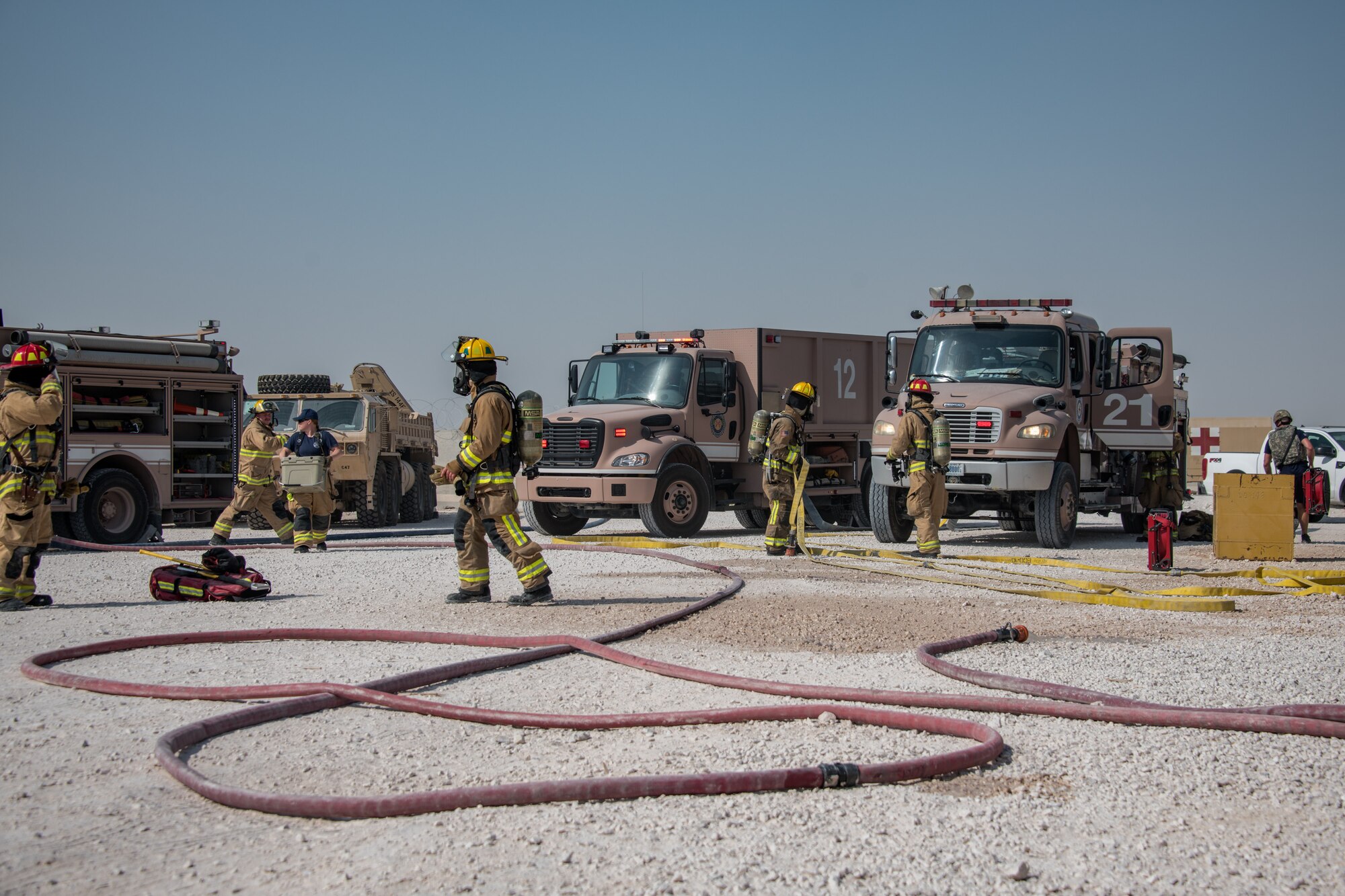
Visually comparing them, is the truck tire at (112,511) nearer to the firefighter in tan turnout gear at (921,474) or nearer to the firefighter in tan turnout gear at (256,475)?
the firefighter in tan turnout gear at (256,475)

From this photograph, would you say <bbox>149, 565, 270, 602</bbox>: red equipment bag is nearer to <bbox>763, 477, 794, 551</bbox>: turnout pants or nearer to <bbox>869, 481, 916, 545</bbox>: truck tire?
<bbox>763, 477, 794, 551</bbox>: turnout pants

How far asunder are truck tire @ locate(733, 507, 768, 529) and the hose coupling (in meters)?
13.0

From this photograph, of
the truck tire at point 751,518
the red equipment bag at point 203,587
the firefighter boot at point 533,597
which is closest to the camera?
the firefighter boot at point 533,597

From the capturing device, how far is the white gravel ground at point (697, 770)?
142 inches

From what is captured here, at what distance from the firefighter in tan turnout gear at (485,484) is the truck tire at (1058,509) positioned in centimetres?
741

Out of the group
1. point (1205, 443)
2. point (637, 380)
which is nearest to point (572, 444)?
point (637, 380)

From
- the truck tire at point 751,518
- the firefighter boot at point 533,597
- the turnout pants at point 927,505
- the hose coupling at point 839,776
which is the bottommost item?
the hose coupling at point 839,776

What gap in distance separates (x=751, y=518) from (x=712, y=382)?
259 cm

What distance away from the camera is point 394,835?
3863mm

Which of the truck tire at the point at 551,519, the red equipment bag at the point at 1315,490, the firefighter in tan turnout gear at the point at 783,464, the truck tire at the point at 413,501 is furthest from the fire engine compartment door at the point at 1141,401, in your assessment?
the truck tire at the point at 413,501

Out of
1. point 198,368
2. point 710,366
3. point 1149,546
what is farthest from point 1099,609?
point 198,368

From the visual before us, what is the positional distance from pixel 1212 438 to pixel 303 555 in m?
25.6

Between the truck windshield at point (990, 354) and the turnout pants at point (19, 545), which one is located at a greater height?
the truck windshield at point (990, 354)

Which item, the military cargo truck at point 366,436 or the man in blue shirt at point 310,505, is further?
the military cargo truck at point 366,436
